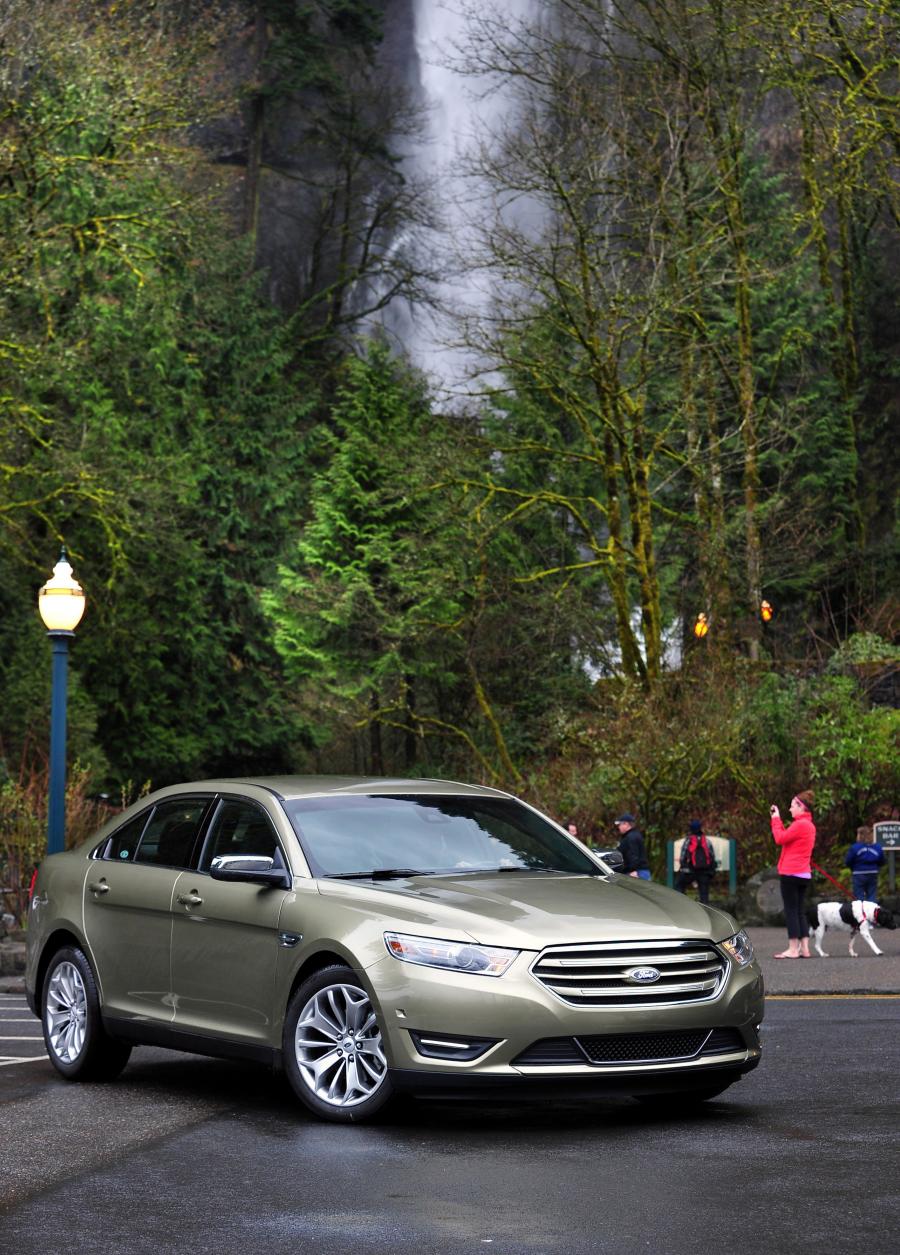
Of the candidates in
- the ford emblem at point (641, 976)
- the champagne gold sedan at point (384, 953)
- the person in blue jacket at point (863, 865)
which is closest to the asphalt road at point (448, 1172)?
the champagne gold sedan at point (384, 953)

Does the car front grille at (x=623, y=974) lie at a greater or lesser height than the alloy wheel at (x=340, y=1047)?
greater

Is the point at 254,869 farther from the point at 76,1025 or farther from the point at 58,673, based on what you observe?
the point at 58,673

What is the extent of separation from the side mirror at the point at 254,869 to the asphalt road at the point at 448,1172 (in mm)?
1088

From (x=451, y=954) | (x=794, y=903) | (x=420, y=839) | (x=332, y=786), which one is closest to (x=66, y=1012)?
(x=332, y=786)

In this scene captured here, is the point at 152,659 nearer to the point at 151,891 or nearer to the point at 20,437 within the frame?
the point at 20,437

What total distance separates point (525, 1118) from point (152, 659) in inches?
1515


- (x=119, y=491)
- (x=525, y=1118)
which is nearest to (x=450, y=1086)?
(x=525, y=1118)

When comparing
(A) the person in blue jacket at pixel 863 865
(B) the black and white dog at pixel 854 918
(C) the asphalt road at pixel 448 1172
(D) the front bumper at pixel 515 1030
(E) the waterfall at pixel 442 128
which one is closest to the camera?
(C) the asphalt road at pixel 448 1172

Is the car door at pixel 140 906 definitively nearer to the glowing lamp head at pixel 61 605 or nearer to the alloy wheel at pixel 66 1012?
the alloy wheel at pixel 66 1012

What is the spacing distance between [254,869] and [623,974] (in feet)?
6.24

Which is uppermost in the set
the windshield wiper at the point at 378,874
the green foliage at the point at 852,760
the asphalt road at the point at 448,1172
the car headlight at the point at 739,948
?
the green foliage at the point at 852,760

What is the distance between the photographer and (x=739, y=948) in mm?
9156

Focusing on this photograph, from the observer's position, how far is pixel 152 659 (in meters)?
46.8

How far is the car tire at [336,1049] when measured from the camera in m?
8.69
